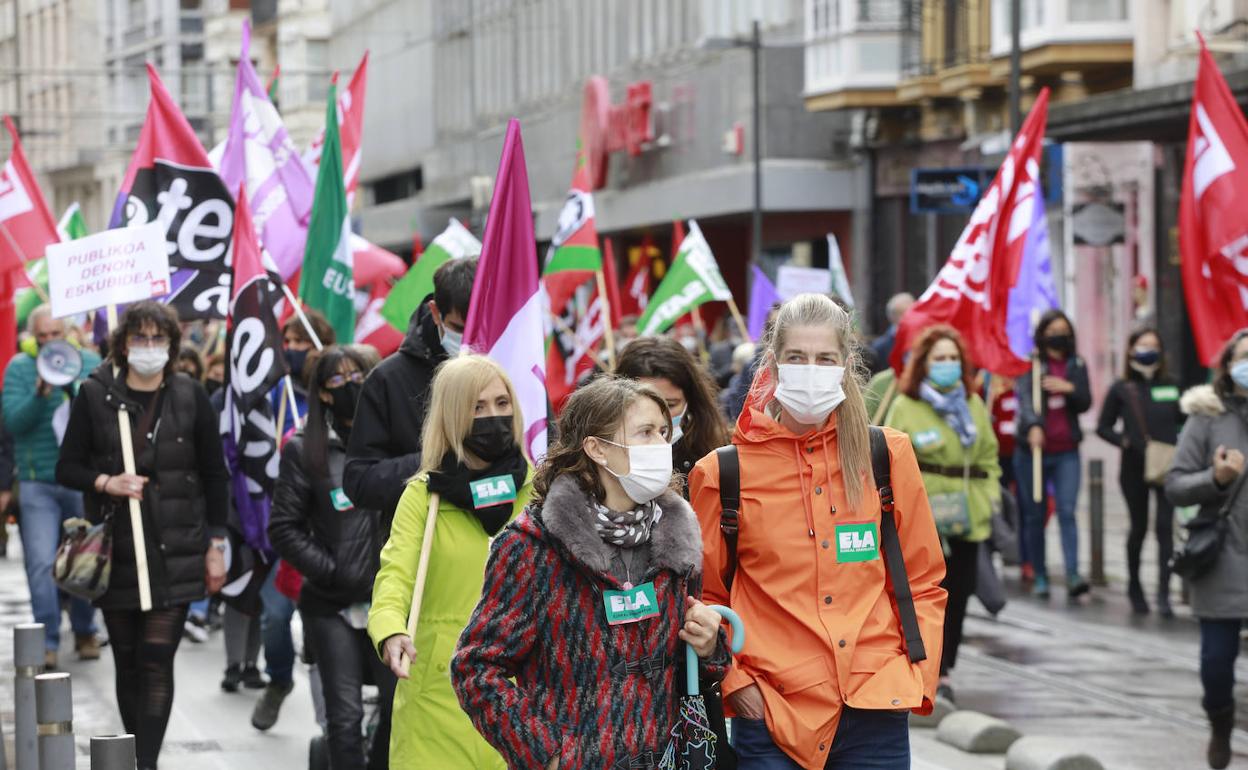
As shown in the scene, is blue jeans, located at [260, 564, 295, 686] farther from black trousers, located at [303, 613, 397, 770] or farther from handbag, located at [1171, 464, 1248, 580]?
handbag, located at [1171, 464, 1248, 580]

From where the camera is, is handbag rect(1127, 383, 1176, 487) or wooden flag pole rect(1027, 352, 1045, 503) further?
wooden flag pole rect(1027, 352, 1045, 503)

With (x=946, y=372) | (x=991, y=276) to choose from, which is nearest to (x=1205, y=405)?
(x=946, y=372)

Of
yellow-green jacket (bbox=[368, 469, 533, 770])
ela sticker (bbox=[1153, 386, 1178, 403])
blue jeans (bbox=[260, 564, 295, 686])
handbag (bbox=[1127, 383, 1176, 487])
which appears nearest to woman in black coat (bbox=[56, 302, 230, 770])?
blue jeans (bbox=[260, 564, 295, 686])

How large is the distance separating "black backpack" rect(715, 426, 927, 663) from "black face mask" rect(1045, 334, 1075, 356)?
10.6 meters

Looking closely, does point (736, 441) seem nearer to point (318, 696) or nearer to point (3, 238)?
point (318, 696)

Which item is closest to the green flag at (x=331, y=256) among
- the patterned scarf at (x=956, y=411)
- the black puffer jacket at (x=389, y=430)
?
the patterned scarf at (x=956, y=411)

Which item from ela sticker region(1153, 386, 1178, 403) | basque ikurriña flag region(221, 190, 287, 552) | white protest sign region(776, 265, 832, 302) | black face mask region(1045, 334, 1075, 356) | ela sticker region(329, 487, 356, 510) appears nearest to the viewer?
ela sticker region(329, 487, 356, 510)

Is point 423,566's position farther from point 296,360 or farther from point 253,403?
point 296,360

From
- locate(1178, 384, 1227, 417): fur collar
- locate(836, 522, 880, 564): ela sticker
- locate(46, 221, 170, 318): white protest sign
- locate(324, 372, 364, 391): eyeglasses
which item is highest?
locate(46, 221, 170, 318): white protest sign

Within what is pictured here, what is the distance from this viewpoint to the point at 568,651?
200 inches

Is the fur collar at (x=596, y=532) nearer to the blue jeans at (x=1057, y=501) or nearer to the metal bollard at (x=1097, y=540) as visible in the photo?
the blue jeans at (x=1057, y=501)

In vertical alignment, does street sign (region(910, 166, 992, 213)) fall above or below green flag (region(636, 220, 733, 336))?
above

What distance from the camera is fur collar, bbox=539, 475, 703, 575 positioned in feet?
16.6

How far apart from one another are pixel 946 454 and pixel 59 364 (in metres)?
4.88
